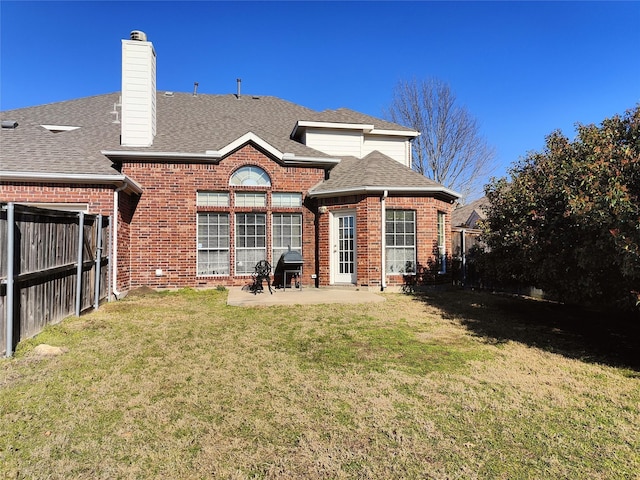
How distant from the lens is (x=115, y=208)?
381 inches

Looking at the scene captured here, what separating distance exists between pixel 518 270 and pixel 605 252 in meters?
3.17

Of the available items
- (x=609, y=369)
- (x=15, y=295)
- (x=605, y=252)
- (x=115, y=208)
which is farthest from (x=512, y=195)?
(x=115, y=208)

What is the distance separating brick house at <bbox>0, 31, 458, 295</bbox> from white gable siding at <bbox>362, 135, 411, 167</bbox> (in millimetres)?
2991

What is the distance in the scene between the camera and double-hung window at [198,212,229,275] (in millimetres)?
11750

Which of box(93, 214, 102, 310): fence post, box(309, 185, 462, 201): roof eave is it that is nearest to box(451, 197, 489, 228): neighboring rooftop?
box(309, 185, 462, 201): roof eave

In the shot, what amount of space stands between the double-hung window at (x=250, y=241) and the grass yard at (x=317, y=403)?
16.7ft

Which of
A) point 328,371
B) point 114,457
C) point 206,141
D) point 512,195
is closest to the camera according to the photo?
point 114,457

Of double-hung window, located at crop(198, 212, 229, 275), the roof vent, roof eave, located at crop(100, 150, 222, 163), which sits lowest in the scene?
double-hung window, located at crop(198, 212, 229, 275)

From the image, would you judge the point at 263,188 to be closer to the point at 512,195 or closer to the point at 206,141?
the point at 206,141

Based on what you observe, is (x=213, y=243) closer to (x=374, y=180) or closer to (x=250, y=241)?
(x=250, y=241)

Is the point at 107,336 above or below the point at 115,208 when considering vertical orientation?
below

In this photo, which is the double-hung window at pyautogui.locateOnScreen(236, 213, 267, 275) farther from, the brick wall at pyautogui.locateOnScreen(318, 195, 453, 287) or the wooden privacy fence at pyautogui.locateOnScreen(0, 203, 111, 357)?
the wooden privacy fence at pyautogui.locateOnScreen(0, 203, 111, 357)

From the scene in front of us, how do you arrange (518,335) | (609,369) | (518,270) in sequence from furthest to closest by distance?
(518,270) < (518,335) < (609,369)

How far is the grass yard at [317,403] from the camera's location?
2768 mm
